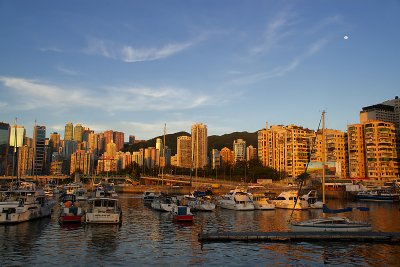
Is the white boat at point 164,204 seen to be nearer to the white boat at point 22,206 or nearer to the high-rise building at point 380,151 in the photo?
the white boat at point 22,206

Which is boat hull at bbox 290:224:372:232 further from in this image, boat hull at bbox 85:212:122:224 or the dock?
boat hull at bbox 85:212:122:224

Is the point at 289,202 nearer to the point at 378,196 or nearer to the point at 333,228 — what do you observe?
the point at 333,228

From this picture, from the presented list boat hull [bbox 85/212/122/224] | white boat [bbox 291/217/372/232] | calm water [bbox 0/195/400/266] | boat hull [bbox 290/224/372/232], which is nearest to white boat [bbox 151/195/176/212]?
boat hull [bbox 85/212/122/224]

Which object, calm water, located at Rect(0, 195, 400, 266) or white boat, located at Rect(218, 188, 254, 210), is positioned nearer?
calm water, located at Rect(0, 195, 400, 266)

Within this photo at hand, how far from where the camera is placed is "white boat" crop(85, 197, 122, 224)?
45250mm

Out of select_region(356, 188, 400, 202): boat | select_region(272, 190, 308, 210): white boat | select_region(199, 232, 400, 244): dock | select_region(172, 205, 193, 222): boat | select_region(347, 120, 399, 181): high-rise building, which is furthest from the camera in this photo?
select_region(347, 120, 399, 181): high-rise building

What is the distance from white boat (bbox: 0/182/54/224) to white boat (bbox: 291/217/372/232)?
105 feet

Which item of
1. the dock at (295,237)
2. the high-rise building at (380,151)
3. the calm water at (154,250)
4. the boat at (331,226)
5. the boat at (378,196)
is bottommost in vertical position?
the boat at (378,196)

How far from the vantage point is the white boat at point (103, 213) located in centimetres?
4525

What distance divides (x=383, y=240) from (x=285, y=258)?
12.1 metres

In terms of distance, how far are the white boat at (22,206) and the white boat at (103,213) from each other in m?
8.31

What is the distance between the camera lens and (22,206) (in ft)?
157

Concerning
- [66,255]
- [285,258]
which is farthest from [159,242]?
[285,258]

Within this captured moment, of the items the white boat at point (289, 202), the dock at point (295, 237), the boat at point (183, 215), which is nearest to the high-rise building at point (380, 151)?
A: the white boat at point (289, 202)
